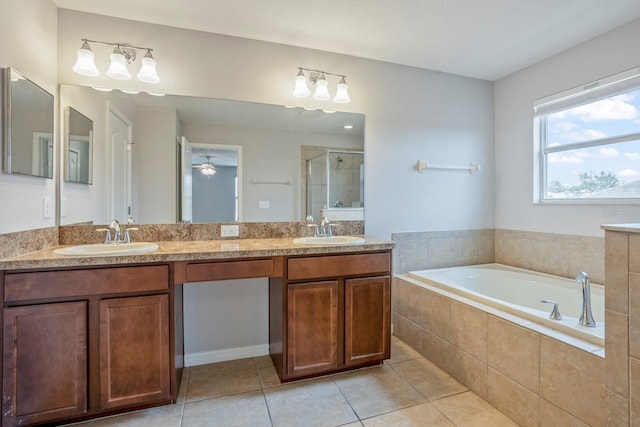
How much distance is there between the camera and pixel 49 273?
1510 mm

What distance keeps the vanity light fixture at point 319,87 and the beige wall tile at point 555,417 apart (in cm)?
224

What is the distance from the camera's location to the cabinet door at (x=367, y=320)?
6.75 ft

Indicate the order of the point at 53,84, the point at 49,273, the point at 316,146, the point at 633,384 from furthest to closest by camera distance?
the point at 316,146, the point at 53,84, the point at 49,273, the point at 633,384

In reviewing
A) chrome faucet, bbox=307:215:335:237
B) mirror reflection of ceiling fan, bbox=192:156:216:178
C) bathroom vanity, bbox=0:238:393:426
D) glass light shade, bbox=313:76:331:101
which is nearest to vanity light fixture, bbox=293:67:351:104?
glass light shade, bbox=313:76:331:101

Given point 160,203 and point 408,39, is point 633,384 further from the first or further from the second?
point 160,203

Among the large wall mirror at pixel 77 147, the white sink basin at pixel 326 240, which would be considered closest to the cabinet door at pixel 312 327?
the white sink basin at pixel 326 240

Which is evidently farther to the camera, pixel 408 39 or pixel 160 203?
pixel 408 39

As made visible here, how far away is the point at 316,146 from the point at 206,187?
3.01 feet

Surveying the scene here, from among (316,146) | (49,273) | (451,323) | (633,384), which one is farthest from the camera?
(316,146)

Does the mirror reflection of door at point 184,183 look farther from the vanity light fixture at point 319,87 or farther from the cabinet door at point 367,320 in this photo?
the cabinet door at point 367,320

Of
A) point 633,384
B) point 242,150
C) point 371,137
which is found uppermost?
point 371,137

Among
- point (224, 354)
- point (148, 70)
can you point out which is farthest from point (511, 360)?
point (148, 70)

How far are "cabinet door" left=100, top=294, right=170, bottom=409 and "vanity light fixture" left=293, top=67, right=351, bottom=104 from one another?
168cm

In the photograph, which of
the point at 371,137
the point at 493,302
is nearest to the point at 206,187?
the point at 371,137
